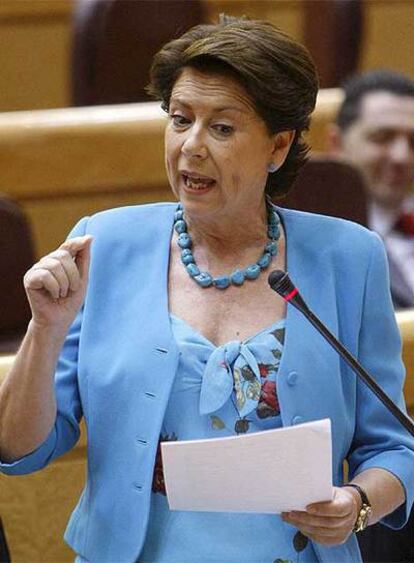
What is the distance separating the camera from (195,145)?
1.15 m

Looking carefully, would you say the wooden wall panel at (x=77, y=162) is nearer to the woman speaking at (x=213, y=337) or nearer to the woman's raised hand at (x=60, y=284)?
the woman speaking at (x=213, y=337)

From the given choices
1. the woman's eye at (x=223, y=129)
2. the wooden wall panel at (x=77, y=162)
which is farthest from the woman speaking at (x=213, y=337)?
the wooden wall panel at (x=77, y=162)

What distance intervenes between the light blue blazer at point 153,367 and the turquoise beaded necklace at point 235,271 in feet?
0.04

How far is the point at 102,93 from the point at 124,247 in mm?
1710

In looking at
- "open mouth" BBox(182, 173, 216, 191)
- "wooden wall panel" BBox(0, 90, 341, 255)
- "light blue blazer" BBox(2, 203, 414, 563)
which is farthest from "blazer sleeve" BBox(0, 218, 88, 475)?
"wooden wall panel" BBox(0, 90, 341, 255)

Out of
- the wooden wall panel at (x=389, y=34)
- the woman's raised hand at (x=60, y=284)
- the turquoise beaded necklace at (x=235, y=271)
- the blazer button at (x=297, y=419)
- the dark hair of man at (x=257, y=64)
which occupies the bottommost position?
the wooden wall panel at (x=389, y=34)

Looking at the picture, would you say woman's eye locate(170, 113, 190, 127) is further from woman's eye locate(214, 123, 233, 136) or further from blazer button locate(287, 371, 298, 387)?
blazer button locate(287, 371, 298, 387)

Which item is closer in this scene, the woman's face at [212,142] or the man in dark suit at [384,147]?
the woman's face at [212,142]

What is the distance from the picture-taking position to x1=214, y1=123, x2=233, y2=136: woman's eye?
1164 millimetres

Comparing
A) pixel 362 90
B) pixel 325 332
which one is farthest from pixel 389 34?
pixel 325 332

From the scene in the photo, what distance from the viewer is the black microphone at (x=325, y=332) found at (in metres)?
1.10

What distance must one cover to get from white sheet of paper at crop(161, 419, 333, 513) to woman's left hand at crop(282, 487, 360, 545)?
11 mm

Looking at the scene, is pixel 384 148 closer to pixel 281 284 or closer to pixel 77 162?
pixel 77 162

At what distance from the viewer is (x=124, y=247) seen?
1.24 metres
